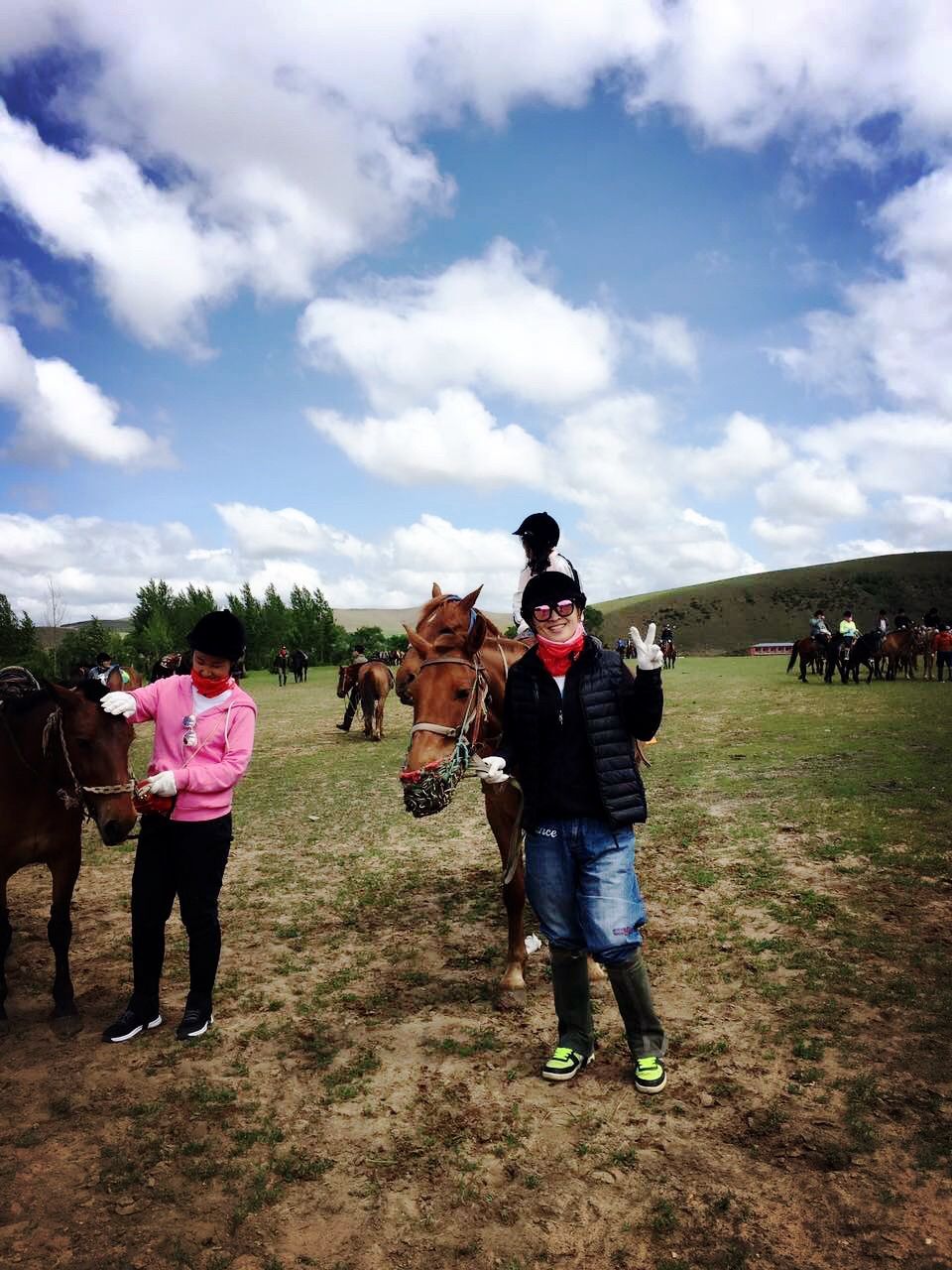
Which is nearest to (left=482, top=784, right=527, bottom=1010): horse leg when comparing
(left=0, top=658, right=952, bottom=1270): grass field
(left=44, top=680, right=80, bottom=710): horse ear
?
(left=0, top=658, right=952, bottom=1270): grass field

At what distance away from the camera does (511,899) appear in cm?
475

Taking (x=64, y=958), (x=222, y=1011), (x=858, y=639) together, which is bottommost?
(x=222, y=1011)

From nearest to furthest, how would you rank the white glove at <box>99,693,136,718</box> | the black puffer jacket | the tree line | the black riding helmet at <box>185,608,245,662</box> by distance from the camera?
the black puffer jacket, the white glove at <box>99,693,136,718</box>, the black riding helmet at <box>185,608,245,662</box>, the tree line

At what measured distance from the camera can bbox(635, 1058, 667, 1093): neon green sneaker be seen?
354 centimetres

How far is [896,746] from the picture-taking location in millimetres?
12203

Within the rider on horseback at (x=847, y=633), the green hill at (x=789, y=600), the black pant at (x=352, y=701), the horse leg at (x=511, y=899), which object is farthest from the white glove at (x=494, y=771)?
the green hill at (x=789, y=600)

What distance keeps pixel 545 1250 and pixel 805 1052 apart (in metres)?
1.92

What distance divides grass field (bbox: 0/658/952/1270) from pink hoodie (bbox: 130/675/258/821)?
4.92 feet

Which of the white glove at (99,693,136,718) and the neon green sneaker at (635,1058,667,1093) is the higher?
the white glove at (99,693,136,718)

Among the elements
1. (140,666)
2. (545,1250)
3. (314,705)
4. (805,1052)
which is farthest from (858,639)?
(140,666)

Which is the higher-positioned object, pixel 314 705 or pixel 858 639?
pixel 858 639

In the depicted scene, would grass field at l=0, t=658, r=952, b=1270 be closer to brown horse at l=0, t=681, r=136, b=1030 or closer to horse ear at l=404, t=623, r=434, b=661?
brown horse at l=0, t=681, r=136, b=1030

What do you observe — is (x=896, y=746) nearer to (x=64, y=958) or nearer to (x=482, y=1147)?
(x=482, y=1147)

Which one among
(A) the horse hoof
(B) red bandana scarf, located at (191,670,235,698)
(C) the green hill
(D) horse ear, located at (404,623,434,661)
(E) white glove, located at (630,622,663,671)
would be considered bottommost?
(A) the horse hoof
